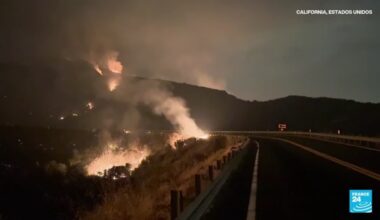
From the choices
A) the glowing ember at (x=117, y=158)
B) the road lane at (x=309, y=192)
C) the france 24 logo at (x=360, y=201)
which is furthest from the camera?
the glowing ember at (x=117, y=158)

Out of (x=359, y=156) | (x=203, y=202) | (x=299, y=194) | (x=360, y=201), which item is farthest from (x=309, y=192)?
(x=359, y=156)

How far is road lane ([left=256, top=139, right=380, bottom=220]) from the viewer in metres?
10.1

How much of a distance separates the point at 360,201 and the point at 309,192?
18.0 ft

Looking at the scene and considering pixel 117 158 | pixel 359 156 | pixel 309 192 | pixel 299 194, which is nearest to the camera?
pixel 299 194

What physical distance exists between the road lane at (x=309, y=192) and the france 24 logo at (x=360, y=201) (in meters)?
0.35

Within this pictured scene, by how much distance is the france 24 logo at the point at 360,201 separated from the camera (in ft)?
26.7

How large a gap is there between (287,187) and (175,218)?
23.9 ft

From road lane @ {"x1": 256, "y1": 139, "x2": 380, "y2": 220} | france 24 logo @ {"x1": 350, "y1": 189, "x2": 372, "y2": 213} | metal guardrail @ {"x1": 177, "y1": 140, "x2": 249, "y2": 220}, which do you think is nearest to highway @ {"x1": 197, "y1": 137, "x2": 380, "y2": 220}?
road lane @ {"x1": 256, "y1": 139, "x2": 380, "y2": 220}

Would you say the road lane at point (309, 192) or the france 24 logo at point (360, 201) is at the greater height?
the france 24 logo at point (360, 201)

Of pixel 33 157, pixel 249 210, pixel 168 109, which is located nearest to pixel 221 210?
pixel 249 210

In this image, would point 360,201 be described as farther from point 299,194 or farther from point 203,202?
point 299,194

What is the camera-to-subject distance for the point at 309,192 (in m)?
13.7

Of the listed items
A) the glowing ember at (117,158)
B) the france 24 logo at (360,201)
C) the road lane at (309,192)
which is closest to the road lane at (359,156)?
the road lane at (309,192)

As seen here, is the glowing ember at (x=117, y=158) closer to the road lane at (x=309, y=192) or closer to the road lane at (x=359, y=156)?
the road lane at (x=359, y=156)
